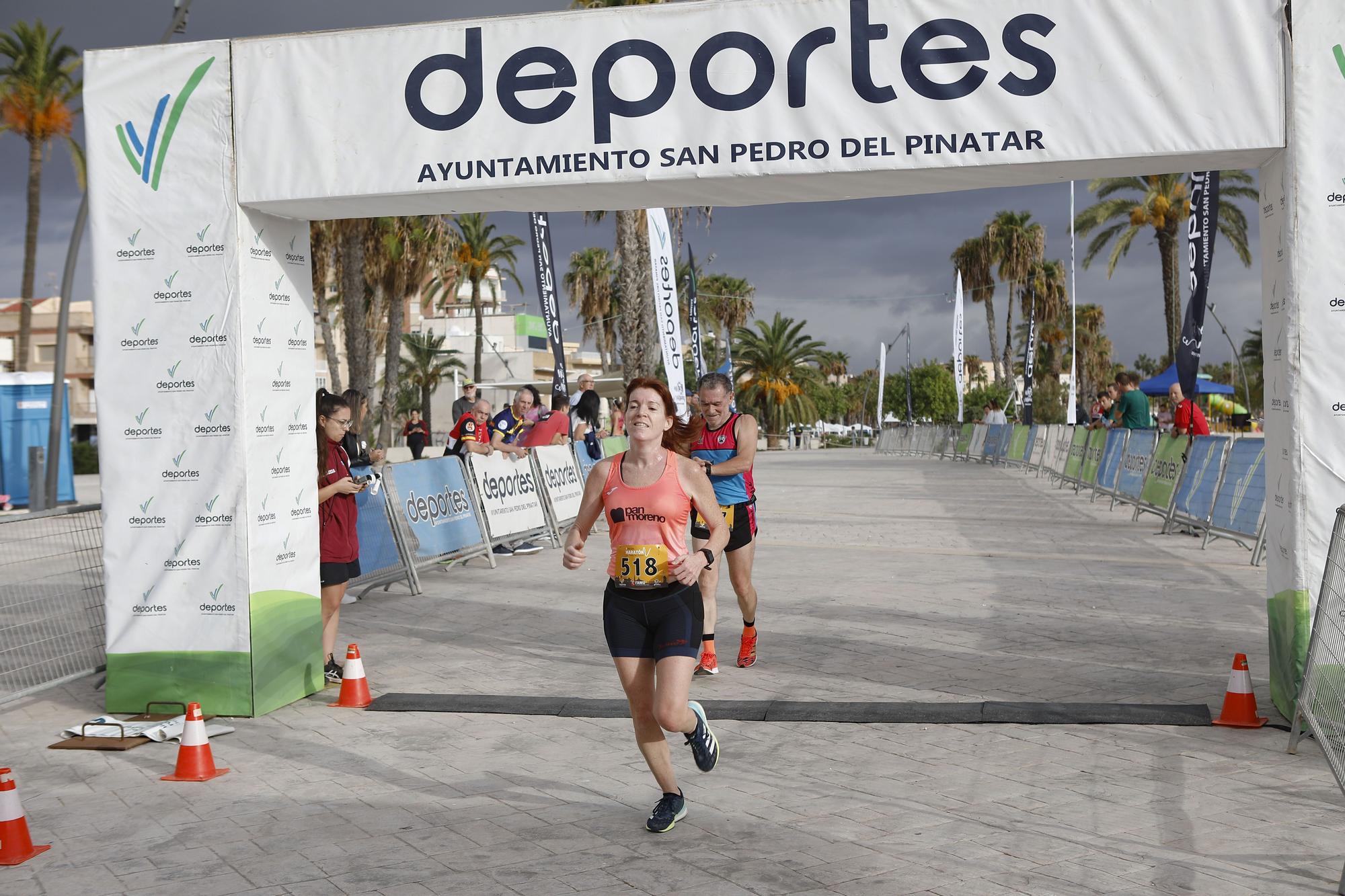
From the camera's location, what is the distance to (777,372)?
72250 mm

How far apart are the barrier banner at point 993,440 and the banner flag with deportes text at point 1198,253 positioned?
20235mm

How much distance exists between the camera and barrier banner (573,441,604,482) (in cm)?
1752

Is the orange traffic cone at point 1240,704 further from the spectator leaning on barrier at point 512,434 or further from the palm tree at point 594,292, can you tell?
the palm tree at point 594,292

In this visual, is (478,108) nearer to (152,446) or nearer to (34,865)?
(152,446)

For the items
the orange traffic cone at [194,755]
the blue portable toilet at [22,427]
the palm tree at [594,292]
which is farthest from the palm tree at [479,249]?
the orange traffic cone at [194,755]

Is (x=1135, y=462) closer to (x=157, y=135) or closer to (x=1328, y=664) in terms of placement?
(x=1328, y=664)

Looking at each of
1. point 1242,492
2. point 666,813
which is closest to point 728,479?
point 666,813

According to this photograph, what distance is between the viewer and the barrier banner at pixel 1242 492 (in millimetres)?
12102

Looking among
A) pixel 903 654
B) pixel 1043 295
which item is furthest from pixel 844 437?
pixel 903 654

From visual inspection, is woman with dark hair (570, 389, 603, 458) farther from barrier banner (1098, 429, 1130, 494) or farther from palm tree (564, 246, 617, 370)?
palm tree (564, 246, 617, 370)

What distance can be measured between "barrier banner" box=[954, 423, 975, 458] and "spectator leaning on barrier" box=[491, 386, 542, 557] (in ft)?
99.2

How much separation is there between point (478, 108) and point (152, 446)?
9.15ft

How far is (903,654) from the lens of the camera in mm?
8172

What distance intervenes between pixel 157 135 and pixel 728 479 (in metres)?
4.04
